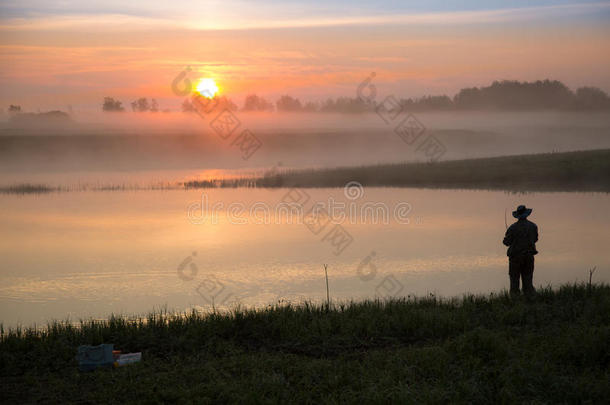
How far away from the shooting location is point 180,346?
10406 millimetres

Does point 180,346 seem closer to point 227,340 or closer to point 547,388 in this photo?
point 227,340

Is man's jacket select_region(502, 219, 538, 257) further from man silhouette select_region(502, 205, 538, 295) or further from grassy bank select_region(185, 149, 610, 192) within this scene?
grassy bank select_region(185, 149, 610, 192)

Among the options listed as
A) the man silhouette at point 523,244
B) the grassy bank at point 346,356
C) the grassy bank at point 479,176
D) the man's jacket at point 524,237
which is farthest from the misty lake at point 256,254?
the grassy bank at point 479,176

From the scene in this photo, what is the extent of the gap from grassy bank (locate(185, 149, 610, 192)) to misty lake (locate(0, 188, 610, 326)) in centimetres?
534

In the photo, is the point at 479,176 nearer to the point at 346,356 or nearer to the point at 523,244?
the point at 523,244

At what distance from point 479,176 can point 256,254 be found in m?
29.6

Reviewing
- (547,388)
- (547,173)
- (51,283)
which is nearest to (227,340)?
(547,388)

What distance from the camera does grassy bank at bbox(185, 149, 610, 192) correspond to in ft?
145

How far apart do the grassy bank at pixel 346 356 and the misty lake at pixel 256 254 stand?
4.17 m

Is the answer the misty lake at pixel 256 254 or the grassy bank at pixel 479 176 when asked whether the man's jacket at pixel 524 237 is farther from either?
the grassy bank at pixel 479 176

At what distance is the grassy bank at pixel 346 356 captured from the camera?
8352 millimetres

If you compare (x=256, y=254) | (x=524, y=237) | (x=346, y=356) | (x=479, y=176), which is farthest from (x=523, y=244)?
(x=479, y=176)

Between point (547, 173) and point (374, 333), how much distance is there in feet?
126

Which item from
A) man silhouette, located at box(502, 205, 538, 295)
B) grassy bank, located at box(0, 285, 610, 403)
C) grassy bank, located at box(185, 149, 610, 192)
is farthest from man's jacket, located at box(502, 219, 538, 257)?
grassy bank, located at box(185, 149, 610, 192)
